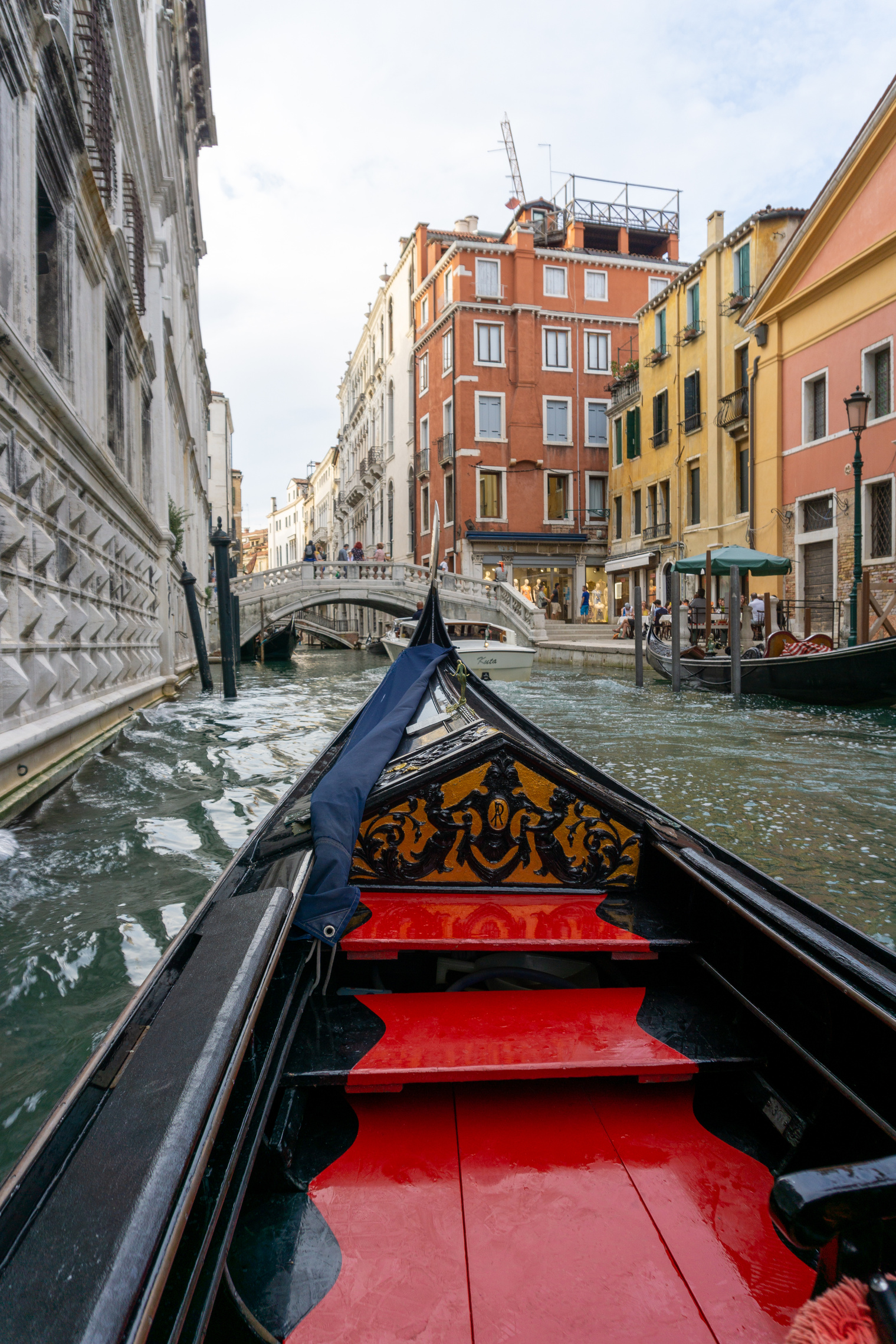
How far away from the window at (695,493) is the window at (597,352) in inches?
271

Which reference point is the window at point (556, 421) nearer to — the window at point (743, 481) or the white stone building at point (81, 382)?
the window at point (743, 481)

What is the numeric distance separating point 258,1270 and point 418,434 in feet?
75.9

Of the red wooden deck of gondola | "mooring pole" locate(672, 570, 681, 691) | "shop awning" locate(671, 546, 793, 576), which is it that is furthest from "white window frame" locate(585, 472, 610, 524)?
the red wooden deck of gondola

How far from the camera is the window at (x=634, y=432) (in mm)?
18109

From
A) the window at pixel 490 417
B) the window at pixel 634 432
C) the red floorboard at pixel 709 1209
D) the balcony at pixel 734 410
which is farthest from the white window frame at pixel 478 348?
the red floorboard at pixel 709 1209

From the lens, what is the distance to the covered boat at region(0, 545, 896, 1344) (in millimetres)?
653

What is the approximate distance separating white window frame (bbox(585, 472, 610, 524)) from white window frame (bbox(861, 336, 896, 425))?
398 inches

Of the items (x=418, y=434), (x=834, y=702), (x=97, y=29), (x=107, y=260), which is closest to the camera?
(x=97, y=29)

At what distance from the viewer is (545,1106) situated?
1.14 meters

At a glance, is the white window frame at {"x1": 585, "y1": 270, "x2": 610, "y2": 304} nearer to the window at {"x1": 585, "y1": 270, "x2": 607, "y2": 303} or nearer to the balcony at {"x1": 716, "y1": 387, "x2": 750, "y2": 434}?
the window at {"x1": 585, "y1": 270, "x2": 607, "y2": 303}

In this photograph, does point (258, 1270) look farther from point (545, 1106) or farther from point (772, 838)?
point (772, 838)

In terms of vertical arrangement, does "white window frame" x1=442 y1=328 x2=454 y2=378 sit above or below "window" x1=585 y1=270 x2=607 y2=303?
below

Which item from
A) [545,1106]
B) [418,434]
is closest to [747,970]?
[545,1106]

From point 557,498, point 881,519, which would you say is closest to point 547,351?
point 557,498
